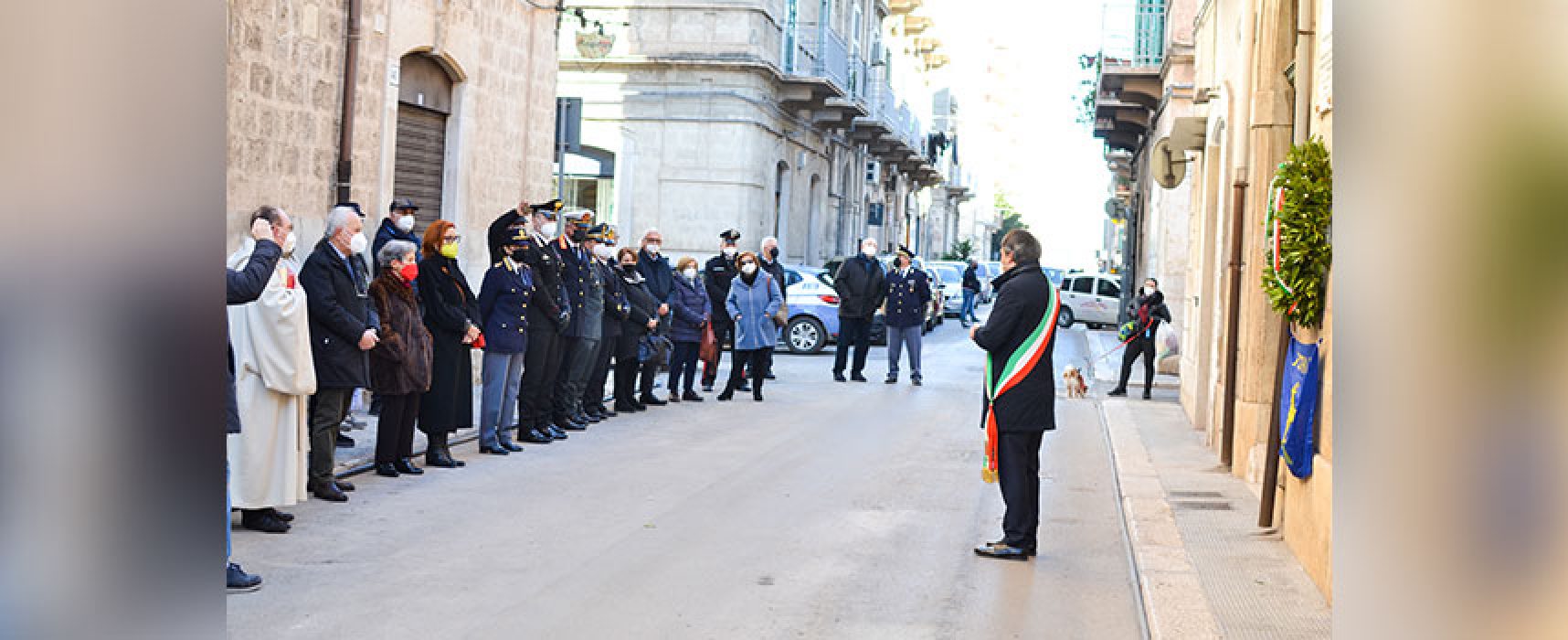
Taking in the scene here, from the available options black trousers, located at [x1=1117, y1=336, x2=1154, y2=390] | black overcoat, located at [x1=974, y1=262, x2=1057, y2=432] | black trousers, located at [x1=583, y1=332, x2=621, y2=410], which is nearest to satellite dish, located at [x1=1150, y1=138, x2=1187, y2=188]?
black trousers, located at [x1=1117, y1=336, x2=1154, y2=390]

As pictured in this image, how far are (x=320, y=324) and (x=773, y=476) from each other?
3632 millimetres

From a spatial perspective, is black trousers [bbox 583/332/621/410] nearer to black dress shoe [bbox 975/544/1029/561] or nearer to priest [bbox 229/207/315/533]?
priest [bbox 229/207/315/533]

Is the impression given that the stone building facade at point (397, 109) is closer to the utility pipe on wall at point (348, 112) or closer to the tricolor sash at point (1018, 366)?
the utility pipe on wall at point (348, 112)

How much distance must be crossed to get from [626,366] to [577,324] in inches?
83.3

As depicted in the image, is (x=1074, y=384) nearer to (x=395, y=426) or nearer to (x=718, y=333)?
(x=718, y=333)

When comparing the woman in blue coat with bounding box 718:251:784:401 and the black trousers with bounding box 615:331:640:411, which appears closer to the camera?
the black trousers with bounding box 615:331:640:411

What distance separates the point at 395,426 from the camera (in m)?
10.9

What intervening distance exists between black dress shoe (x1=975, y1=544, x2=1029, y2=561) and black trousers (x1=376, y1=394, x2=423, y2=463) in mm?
4314

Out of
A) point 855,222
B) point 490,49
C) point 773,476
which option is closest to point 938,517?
point 773,476

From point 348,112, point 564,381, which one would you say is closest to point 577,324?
point 564,381

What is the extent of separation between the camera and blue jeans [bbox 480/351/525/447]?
12664 millimetres

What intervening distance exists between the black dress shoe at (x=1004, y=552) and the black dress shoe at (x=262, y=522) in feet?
12.8
